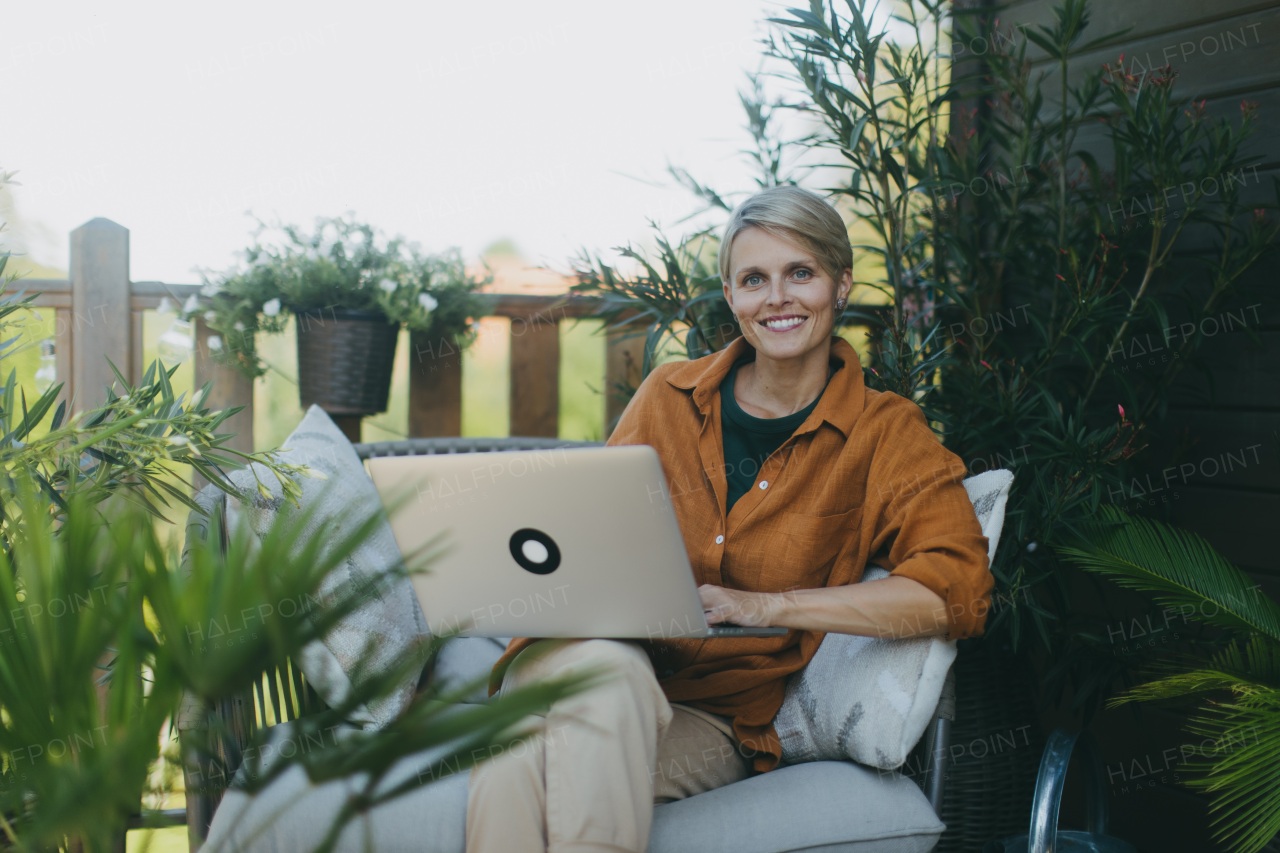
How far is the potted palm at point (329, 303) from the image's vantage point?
8.00 ft

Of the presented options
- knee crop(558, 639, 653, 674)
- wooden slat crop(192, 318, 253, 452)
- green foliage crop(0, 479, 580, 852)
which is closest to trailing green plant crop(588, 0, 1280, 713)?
knee crop(558, 639, 653, 674)

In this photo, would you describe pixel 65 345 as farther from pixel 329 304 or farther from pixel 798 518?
pixel 798 518

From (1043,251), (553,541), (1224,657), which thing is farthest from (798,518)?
(1043,251)

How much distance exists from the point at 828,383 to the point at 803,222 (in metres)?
0.28

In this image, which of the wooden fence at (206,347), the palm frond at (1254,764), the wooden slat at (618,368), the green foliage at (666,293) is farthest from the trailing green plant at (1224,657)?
the wooden slat at (618,368)

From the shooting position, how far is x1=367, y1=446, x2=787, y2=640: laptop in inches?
48.8

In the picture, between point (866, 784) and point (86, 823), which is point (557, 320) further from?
point (86, 823)

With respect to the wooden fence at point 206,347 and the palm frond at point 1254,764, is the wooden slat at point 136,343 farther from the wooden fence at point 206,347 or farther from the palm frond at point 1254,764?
the palm frond at point 1254,764

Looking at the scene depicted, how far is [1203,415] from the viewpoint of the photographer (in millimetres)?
2193

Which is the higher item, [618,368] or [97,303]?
[97,303]

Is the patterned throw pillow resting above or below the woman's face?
below

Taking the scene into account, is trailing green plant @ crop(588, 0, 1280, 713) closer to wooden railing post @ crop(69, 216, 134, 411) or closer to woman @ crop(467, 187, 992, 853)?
woman @ crop(467, 187, 992, 853)

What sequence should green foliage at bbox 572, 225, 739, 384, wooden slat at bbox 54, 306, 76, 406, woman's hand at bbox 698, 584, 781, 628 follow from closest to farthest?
woman's hand at bbox 698, 584, 781, 628 < green foliage at bbox 572, 225, 739, 384 < wooden slat at bbox 54, 306, 76, 406

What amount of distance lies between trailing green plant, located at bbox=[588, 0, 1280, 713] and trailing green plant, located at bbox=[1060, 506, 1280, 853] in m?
0.21
